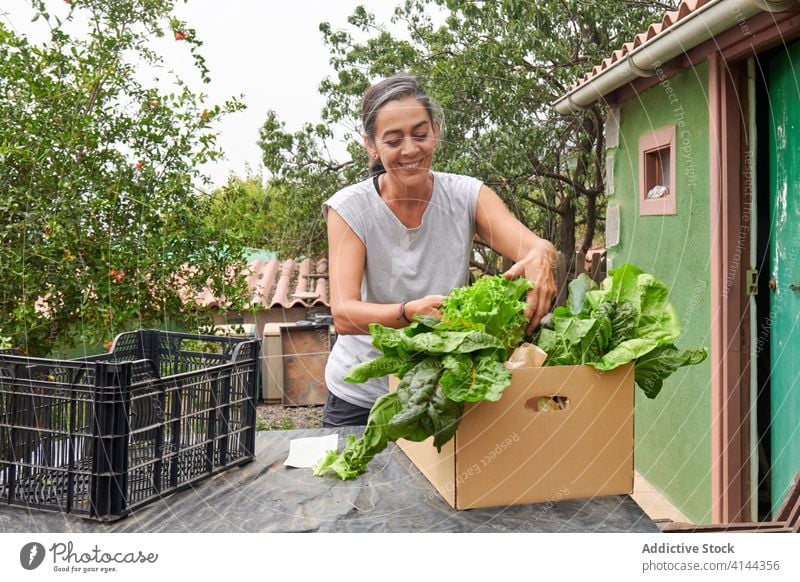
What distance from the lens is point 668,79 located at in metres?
3.03

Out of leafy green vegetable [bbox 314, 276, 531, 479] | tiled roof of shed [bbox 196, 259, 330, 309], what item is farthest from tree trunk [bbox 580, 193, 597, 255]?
leafy green vegetable [bbox 314, 276, 531, 479]

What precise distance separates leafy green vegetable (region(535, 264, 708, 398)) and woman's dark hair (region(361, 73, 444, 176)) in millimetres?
574

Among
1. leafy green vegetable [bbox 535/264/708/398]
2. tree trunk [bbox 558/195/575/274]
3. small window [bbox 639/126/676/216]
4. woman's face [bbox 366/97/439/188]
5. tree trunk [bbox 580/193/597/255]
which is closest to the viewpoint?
leafy green vegetable [bbox 535/264/708/398]

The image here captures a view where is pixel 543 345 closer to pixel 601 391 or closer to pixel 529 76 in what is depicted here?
pixel 601 391

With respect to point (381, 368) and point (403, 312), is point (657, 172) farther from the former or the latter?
point (381, 368)

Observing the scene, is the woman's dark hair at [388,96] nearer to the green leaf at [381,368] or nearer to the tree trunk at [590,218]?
the green leaf at [381,368]

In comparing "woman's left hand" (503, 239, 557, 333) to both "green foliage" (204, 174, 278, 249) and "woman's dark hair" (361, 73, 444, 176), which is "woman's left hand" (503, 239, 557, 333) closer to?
"woman's dark hair" (361, 73, 444, 176)

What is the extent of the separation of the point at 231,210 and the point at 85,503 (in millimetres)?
1771

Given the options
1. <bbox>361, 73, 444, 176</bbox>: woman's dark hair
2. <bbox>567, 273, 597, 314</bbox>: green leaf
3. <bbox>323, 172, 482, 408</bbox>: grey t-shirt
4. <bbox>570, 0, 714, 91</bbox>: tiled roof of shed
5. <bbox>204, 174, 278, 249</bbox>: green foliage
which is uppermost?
<bbox>570, 0, 714, 91</bbox>: tiled roof of shed

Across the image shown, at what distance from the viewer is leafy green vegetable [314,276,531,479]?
115 centimetres

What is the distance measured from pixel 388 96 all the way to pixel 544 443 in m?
Answer: 0.81

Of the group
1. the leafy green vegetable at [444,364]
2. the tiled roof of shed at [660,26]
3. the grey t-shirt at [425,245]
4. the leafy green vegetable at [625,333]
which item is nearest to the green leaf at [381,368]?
the leafy green vegetable at [444,364]

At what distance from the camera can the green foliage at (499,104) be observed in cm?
253
